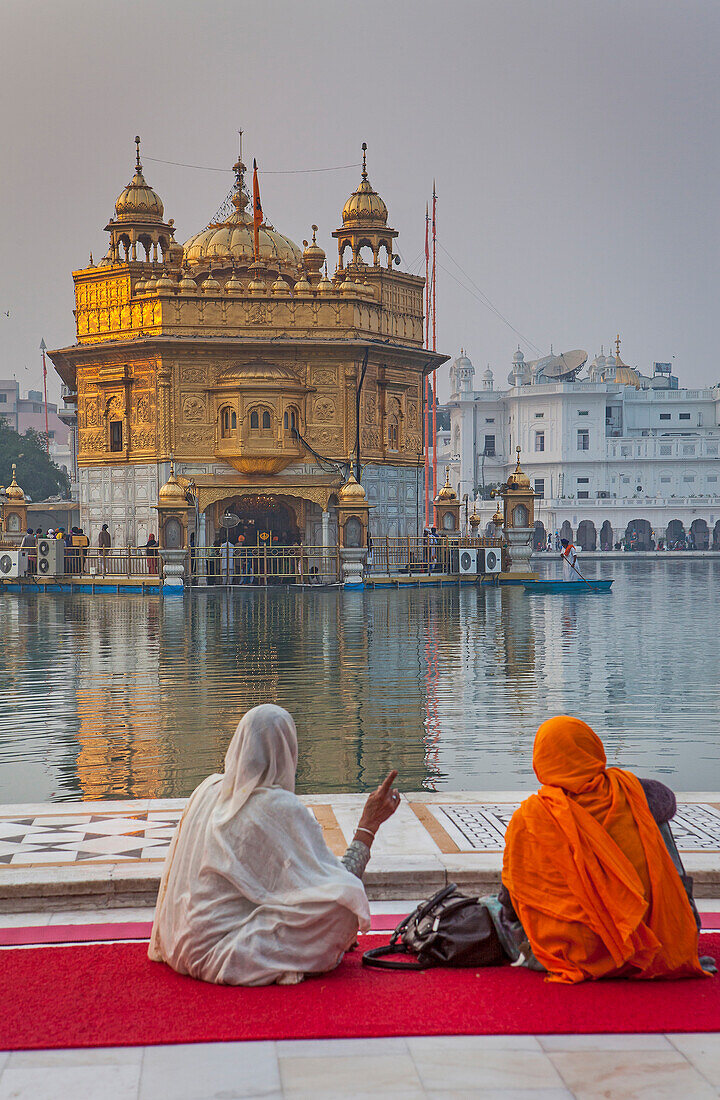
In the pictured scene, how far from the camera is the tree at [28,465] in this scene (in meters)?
58.1

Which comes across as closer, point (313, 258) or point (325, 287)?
point (325, 287)

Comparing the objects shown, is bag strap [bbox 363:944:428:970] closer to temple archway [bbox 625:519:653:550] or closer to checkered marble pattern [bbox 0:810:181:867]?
checkered marble pattern [bbox 0:810:181:867]

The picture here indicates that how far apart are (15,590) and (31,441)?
114 ft

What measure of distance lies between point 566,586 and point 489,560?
4.48m

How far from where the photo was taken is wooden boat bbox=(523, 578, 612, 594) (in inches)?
1134

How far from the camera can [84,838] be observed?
18.4 feet

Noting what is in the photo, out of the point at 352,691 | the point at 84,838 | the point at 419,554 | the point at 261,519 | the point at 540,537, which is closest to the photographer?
the point at 84,838

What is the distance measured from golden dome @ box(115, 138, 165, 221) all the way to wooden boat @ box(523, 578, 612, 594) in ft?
57.8

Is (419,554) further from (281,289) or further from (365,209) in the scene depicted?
(365,209)

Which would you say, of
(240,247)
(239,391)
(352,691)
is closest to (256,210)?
(240,247)

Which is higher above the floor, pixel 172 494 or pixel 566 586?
pixel 172 494

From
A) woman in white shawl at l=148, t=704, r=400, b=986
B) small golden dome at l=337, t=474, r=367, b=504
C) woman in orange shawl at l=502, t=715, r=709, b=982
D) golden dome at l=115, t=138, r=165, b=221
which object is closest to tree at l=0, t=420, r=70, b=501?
golden dome at l=115, t=138, r=165, b=221

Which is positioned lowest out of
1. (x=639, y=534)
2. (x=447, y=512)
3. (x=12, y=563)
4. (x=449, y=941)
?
(x=449, y=941)

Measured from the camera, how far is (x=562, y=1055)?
329 centimetres
